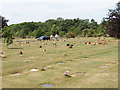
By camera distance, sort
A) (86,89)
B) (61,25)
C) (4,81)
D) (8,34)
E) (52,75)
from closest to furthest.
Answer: (86,89) → (4,81) → (52,75) → (8,34) → (61,25)

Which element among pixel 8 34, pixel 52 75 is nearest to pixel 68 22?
pixel 8 34

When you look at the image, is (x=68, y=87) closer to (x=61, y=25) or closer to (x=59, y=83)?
(x=59, y=83)

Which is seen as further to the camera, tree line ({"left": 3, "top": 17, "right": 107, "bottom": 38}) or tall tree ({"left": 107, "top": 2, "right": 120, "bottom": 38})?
tree line ({"left": 3, "top": 17, "right": 107, "bottom": 38})

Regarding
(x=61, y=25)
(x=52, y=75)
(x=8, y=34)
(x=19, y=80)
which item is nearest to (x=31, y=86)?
(x=19, y=80)

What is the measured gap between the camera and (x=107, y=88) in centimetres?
870

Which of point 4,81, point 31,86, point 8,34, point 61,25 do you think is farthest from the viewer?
point 61,25

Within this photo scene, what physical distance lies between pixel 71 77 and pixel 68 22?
105 metres

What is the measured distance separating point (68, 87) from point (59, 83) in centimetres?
82

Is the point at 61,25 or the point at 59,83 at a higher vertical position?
the point at 61,25

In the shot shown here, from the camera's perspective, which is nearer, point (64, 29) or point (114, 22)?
point (114, 22)

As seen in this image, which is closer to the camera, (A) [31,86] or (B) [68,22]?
(A) [31,86]

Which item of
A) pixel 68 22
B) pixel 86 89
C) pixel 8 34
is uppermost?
pixel 68 22

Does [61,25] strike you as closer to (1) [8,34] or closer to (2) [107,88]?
(1) [8,34]

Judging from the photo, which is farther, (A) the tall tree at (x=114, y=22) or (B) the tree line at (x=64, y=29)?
(B) the tree line at (x=64, y=29)
